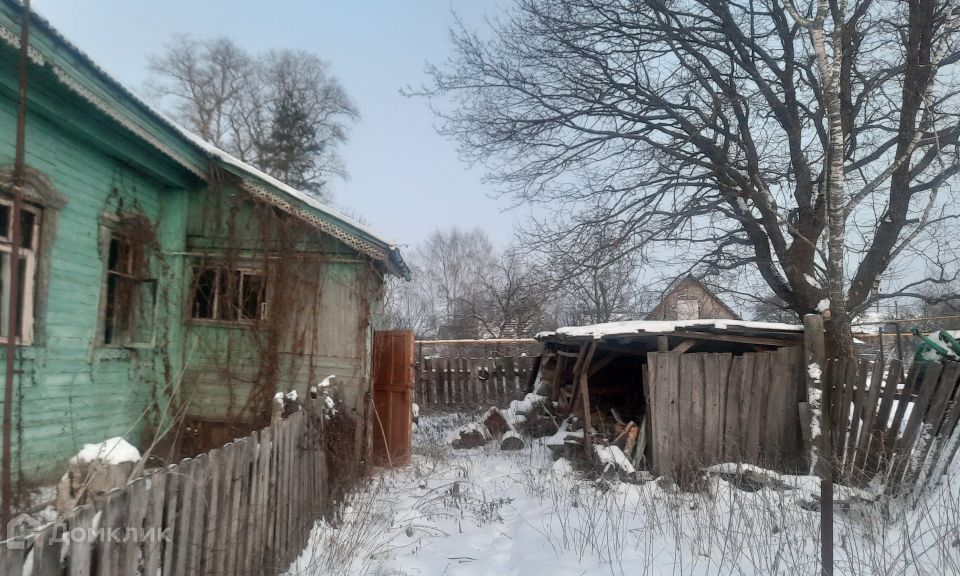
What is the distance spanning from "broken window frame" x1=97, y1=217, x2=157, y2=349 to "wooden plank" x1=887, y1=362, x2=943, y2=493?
823 cm

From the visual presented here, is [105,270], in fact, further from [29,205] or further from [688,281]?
[688,281]

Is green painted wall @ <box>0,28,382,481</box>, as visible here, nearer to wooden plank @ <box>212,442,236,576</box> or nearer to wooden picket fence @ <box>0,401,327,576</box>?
wooden picket fence @ <box>0,401,327,576</box>

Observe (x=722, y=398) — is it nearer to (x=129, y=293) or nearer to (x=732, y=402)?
(x=732, y=402)

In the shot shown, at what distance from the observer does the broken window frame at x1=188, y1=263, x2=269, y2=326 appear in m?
7.39

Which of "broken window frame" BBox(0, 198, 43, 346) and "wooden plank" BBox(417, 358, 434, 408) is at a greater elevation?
"broken window frame" BBox(0, 198, 43, 346)

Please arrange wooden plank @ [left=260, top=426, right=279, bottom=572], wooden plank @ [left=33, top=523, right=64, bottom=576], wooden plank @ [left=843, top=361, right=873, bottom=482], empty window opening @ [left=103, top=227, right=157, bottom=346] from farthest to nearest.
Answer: empty window opening @ [left=103, top=227, right=157, bottom=346] → wooden plank @ [left=843, top=361, right=873, bottom=482] → wooden plank @ [left=260, top=426, right=279, bottom=572] → wooden plank @ [left=33, top=523, right=64, bottom=576]

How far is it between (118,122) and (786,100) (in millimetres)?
10814

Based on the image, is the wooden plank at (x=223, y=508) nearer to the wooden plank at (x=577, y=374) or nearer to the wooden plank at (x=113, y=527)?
the wooden plank at (x=113, y=527)

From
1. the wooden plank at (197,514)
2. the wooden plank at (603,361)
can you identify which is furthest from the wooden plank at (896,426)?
the wooden plank at (197,514)

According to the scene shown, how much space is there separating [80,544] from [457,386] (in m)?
12.6

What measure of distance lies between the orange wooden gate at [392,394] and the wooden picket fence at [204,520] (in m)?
3.33

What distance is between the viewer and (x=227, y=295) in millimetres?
7426

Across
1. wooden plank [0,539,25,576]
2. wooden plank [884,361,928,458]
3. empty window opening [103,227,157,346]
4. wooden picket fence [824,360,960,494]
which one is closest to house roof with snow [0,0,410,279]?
empty window opening [103,227,157,346]

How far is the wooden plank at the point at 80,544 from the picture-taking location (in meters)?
1.79
